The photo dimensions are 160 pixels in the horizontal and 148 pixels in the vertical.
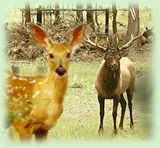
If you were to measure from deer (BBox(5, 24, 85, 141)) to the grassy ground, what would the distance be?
0.84 m

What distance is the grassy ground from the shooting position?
4406mm

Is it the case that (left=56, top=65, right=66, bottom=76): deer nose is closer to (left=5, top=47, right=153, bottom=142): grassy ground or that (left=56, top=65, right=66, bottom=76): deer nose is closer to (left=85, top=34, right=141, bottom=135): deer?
(left=5, top=47, right=153, bottom=142): grassy ground

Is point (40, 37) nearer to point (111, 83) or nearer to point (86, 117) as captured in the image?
point (86, 117)

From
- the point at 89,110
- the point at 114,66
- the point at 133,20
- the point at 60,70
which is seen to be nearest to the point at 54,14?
the point at 133,20

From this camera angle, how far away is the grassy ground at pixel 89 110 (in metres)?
4.41

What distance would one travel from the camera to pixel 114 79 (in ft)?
16.0

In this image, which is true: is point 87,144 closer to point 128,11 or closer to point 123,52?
point 123,52

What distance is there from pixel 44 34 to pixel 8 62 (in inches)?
59.5

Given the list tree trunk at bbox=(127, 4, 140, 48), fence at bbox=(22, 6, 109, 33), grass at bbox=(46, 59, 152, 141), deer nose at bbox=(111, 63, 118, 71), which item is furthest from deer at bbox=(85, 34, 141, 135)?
fence at bbox=(22, 6, 109, 33)

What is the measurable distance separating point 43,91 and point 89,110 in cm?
140

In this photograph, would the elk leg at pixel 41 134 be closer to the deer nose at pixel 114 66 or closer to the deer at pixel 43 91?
the deer at pixel 43 91

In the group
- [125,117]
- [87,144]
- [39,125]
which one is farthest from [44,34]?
[125,117]

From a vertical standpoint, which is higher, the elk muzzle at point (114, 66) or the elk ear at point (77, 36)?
the elk ear at point (77, 36)

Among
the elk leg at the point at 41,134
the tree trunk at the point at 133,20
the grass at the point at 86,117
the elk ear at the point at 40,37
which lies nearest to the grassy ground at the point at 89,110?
the grass at the point at 86,117
